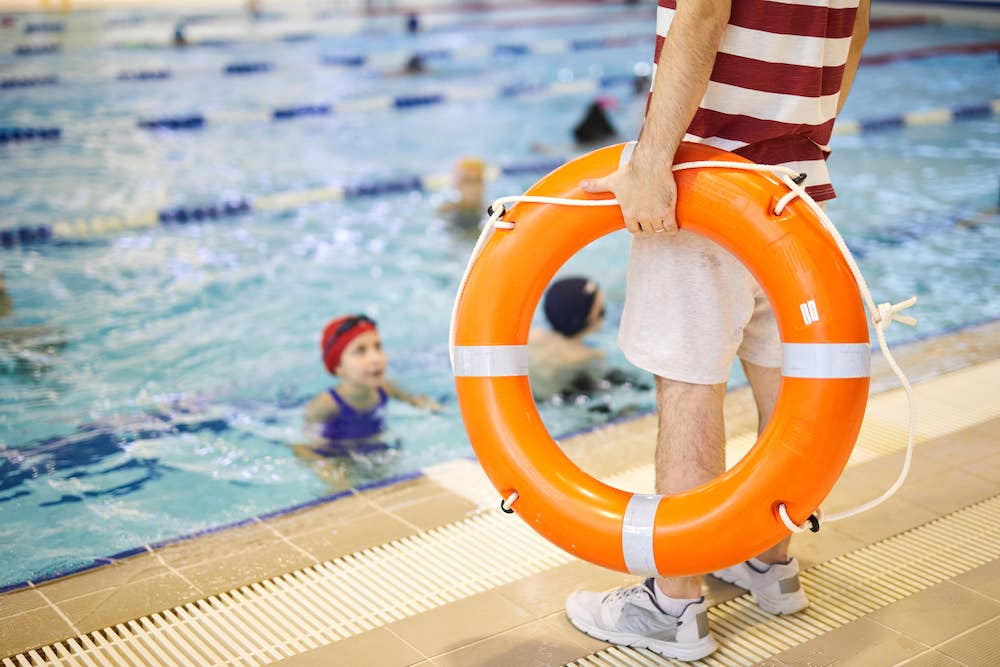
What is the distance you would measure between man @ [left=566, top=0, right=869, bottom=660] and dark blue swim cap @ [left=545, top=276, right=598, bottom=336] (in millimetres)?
2025

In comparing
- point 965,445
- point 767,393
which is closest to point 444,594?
point 767,393

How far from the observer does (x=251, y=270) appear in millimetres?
5754

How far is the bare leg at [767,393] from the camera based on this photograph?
2236mm

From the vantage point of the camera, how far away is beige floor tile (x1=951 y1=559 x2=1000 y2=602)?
7.75 ft

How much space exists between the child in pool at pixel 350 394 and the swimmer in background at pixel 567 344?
690mm

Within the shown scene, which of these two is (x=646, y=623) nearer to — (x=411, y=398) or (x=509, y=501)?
(x=509, y=501)

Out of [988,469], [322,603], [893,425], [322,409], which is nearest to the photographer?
[322,603]

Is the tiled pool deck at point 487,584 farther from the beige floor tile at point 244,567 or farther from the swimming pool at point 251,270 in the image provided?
the swimming pool at point 251,270

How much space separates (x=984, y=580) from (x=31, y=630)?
2139mm

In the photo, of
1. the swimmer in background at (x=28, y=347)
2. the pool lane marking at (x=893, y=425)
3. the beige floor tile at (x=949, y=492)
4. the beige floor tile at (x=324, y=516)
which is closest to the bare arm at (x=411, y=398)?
the pool lane marking at (x=893, y=425)

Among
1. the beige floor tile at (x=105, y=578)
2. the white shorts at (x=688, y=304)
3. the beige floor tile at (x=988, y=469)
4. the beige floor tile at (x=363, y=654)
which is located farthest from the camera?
the beige floor tile at (x=988, y=469)

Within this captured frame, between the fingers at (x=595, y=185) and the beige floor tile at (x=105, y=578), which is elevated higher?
the fingers at (x=595, y=185)

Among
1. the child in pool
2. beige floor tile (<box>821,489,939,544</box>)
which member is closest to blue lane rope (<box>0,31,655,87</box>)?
the child in pool

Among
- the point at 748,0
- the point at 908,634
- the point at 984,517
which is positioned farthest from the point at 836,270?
the point at 984,517
